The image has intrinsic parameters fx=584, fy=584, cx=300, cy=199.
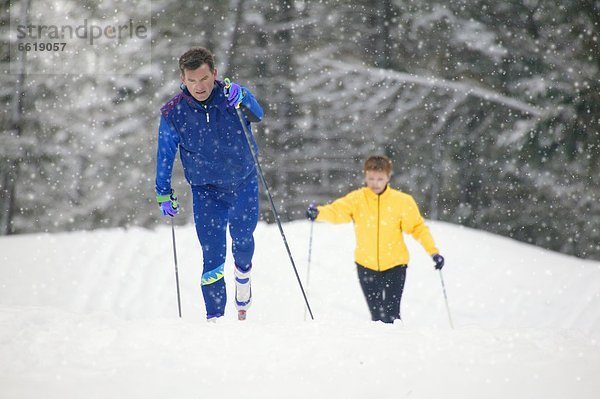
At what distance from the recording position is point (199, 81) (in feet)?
13.4

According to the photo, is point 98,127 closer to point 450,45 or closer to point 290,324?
point 450,45

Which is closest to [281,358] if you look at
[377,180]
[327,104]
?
[377,180]

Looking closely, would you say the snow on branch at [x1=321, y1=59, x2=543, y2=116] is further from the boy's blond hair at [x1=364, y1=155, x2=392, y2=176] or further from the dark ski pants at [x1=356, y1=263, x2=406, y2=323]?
the dark ski pants at [x1=356, y1=263, x2=406, y2=323]

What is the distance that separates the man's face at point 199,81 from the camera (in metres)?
4.05

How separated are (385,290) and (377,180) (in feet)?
3.30

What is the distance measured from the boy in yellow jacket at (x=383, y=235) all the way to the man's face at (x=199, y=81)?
61.2 inches

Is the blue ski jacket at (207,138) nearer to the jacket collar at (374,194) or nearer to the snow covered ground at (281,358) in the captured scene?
the snow covered ground at (281,358)

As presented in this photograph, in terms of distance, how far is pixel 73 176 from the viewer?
16.5m

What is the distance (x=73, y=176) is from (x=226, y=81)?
1367 centimetres

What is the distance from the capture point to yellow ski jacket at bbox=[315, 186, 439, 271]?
5223 mm

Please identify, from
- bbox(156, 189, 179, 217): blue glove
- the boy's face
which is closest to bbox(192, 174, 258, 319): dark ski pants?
bbox(156, 189, 179, 217): blue glove

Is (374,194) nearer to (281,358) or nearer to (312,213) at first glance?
(312,213)

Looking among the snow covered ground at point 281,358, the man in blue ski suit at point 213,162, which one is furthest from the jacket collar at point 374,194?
the snow covered ground at point 281,358

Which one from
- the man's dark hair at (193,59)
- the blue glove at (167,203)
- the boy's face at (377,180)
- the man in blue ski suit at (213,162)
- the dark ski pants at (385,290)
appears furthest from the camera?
the dark ski pants at (385,290)
